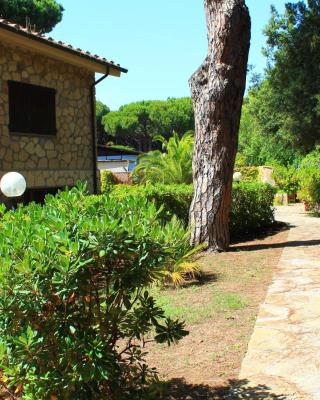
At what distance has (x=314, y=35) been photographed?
17203 mm

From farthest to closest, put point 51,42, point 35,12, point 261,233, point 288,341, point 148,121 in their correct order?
point 148,121 → point 35,12 → point 261,233 → point 51,42 → point 288,341

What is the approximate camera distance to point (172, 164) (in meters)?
15.2

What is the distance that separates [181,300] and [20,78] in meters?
7.38

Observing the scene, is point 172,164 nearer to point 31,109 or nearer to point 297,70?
point 31,109

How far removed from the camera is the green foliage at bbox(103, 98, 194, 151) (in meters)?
58.4

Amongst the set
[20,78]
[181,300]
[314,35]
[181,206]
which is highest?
[314,35]

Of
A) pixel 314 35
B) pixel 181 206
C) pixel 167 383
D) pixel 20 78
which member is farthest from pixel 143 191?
pixel 314 35

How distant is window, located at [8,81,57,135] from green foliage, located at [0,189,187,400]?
8904 mm

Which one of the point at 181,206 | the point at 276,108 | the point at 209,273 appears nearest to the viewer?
the point at 209,273

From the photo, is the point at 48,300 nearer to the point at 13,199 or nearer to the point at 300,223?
the point at 13,199

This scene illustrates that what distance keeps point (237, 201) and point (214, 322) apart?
6.71 m

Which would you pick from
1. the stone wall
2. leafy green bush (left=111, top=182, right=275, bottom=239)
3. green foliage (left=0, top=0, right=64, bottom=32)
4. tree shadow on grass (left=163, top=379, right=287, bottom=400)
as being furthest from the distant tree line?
tree shadow on grass (left=163, top=379, right=287, bottom=400)

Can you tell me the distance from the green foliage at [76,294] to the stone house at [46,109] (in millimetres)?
8609

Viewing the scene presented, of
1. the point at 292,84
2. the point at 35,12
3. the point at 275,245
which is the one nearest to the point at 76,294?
the point at 275,245
